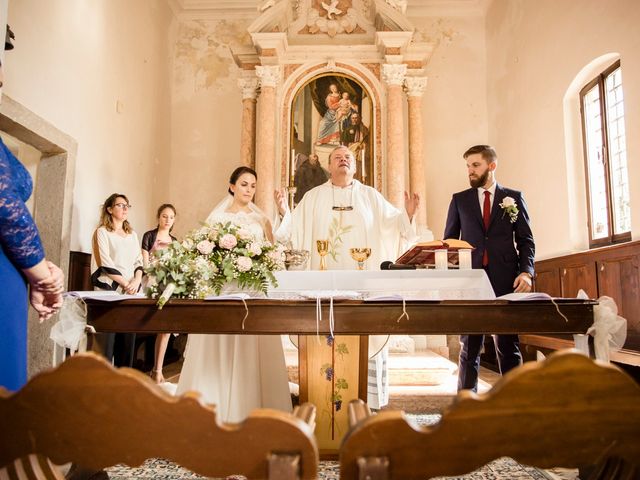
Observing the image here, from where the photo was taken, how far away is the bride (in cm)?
291

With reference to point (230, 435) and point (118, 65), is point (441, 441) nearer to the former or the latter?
point (230, 435)

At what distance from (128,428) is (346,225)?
3505 millimetres

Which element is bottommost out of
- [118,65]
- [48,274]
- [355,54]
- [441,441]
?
[441,441]

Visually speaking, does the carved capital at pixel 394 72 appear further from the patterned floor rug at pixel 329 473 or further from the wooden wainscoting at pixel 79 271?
the patterned floor rug at pixel 329 473

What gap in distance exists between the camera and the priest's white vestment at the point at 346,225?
4.21 meters

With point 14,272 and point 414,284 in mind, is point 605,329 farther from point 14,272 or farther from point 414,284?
point 14,272

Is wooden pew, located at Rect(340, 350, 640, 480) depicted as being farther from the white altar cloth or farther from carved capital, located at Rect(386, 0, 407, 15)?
carved capital, located at Rect(386, 0, 407, 15)

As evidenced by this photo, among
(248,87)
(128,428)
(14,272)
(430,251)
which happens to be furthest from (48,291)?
(248,87)

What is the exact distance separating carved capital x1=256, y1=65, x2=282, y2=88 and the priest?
436 centimetres

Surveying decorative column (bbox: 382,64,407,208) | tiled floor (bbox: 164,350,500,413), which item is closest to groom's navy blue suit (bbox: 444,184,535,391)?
tiled floor (bbox: 164,350,500,413)

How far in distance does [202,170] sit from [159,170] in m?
0.78

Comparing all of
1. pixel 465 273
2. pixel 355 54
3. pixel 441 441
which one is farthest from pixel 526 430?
pixel 355 54

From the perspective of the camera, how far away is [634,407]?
0.77 m

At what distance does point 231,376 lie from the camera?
2.94m
